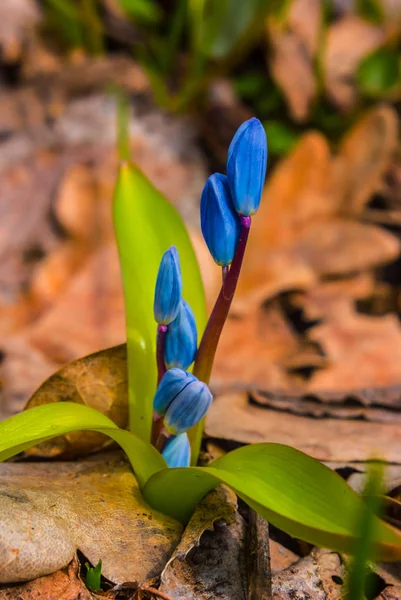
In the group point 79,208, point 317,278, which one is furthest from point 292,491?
point 79,208

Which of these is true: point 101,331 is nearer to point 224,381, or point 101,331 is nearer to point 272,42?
point 224,381

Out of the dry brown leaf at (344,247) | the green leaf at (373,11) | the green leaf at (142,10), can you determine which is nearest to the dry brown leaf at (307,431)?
the dry brown leaf at (344,247)

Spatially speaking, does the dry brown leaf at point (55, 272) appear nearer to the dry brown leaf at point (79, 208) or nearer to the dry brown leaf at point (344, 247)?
the dry brown leaf at point (79, 208)

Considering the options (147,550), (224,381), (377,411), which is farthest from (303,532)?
(224,381)

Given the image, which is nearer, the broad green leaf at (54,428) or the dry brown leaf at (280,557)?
the broad green leaf at (54,428)

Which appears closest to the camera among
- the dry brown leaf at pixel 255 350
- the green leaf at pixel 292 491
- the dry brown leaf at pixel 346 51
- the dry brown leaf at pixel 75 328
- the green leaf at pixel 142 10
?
the green leaf at pixel 292 491

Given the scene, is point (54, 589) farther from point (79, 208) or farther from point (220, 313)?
point (79, 208)

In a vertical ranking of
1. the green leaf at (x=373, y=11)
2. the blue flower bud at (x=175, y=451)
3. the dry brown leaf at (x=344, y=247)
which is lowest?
the blue flower bud at (x=175, y=451)
